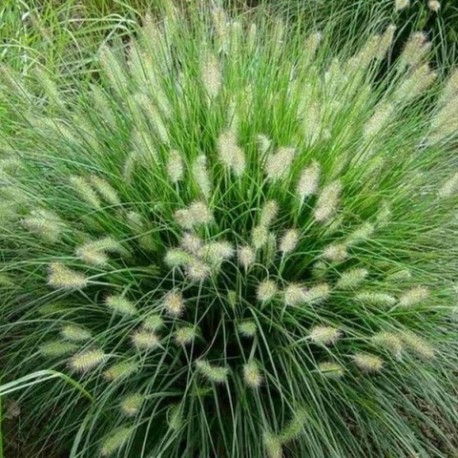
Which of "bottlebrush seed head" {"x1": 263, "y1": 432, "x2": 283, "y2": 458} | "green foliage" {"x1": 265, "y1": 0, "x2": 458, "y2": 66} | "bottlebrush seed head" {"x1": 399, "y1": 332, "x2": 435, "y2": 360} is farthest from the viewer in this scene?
"green foliage" {"x1": 265, "y1": 0, "x2": 458, "y2": 66}

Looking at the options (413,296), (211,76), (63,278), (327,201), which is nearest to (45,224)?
(63,278)

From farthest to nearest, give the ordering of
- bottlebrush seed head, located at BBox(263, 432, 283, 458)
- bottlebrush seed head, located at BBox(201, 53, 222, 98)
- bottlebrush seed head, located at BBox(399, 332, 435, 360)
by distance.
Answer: bottlebrush seed head, located at BBox(201, 53, 222, 98)
bottlebrush seed head, located at BBox(399, 332, 435, 360)
bottlebrush seed head, located at BBox(263, 432, 283, 458)

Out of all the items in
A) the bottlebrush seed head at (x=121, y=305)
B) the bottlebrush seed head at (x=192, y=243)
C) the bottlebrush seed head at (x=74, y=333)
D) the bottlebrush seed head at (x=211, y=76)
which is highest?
the bottlebrush seed head at (x=211, y=76)

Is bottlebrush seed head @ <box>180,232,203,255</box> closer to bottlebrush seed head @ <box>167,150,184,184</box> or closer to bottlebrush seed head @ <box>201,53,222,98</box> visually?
bottlebrush seed head @ <box>167,150,184,184</box>

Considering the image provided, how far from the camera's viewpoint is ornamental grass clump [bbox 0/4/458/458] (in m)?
2.41

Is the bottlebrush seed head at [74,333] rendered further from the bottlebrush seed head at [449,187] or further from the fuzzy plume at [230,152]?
the bottlebrush seed head at [449,187]

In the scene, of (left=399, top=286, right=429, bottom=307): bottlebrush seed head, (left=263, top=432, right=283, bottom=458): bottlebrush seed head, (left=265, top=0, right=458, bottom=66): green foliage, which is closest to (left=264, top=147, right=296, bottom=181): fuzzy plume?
(left=399, top=286, right=429, bottom=307): bottlebrush seed head

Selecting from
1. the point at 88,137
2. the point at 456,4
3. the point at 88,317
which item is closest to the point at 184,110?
the point at 88,137

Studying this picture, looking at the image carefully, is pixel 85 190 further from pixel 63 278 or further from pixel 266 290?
pixel 266 290

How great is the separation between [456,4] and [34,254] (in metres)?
3.33

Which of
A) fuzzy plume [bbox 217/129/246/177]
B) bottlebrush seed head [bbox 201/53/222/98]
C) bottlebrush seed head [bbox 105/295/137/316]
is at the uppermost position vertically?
bottlebrush seed head [bbox 201/53/222/98]

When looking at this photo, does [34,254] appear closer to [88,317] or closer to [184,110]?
[88,317]

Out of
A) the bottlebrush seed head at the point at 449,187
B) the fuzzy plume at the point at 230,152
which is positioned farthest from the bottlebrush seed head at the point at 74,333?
the bottlebrush seed head at the point at 449,187

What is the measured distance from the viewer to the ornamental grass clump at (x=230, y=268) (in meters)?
2.41
